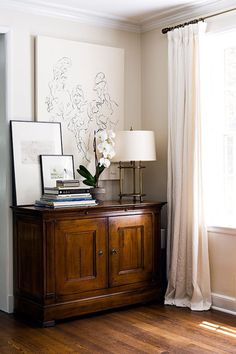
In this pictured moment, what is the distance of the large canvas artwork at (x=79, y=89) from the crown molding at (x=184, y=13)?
0.41 meters

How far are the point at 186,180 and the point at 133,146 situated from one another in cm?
56

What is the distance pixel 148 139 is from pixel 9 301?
73.5 inches

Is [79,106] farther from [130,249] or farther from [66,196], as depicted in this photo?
[130,249]

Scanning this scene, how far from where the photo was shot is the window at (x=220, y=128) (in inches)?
180

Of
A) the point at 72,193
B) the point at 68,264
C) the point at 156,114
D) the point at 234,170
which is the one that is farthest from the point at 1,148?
the point at 234,170

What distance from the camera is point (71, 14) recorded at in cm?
478

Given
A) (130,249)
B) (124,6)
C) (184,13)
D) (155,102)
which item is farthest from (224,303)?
(124,6)

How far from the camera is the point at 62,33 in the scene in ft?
15.7

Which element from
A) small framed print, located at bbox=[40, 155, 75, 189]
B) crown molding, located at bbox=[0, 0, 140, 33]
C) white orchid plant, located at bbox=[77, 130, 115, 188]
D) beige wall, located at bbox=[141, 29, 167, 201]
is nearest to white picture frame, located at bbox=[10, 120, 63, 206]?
small framed print, located at bbox=[40, 155, 75, 189]

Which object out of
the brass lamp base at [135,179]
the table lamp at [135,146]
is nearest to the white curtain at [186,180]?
the table lamp at [135,146]

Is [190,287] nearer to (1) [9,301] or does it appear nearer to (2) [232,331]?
(2) [232,331]

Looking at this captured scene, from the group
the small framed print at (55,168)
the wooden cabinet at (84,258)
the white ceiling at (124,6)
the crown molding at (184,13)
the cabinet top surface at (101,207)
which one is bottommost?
the wooden cabinet at (84,258)

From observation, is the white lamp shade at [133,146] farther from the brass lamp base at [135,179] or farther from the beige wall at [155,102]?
the beige wall at [155,102]

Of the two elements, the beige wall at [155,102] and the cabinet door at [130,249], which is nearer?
the cabinet door at [130,249]
